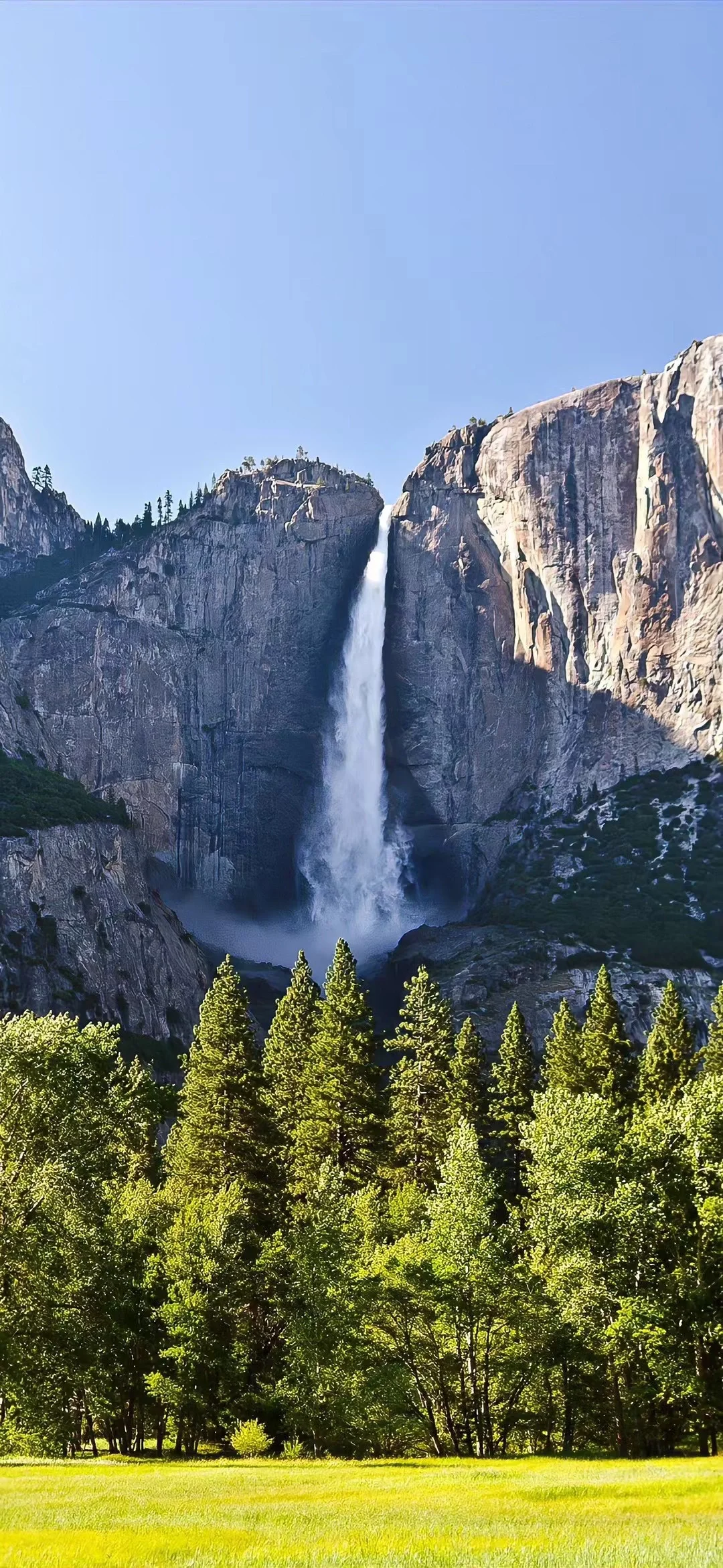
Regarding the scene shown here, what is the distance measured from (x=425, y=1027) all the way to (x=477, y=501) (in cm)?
11151

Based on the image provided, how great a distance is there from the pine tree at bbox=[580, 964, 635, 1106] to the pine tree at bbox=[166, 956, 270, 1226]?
15.2 m

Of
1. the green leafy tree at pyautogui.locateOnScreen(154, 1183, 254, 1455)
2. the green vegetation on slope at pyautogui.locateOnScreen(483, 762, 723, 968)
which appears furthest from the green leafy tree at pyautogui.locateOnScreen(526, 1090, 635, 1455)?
the green vegetation on slope at pyautogui.locateOnScreen(483, 762, 723, 968)

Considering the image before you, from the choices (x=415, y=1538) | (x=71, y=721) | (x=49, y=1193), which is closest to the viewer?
(x=415, y=1538)

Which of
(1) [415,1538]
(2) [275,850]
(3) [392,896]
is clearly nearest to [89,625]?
(2) [275,850]

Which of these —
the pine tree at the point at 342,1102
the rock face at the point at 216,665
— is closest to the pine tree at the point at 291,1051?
the pine tree at the point at 342,1102

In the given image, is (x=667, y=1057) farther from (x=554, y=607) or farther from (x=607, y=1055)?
(x=554, y=607)

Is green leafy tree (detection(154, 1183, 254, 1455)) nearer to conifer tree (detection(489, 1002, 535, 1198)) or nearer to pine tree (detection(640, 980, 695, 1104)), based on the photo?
conifer tree (detection(489, 1002, 535, 1198))

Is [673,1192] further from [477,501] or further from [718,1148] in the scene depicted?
[477,501]

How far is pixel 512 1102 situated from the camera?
59.3 meters

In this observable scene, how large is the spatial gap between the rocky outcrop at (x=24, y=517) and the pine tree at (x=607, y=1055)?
132 meters

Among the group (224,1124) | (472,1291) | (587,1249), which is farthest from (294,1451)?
(224,1124)

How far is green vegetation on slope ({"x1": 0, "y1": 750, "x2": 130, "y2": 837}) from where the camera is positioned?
339 feet

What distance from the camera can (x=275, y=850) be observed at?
15112cm

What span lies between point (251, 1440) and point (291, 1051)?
2328 centimetres
